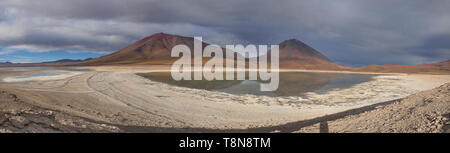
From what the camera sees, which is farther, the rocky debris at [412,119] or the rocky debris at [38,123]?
the rocky debris at [412,119]

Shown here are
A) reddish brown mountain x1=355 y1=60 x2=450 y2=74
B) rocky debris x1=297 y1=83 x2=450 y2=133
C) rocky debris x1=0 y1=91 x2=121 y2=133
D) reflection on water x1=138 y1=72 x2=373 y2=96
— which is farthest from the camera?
reddish brown mountain x1=355 y1=60 x2=450 y2=74

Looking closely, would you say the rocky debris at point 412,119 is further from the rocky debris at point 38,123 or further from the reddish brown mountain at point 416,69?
the reddish brown mountain at point 416,69

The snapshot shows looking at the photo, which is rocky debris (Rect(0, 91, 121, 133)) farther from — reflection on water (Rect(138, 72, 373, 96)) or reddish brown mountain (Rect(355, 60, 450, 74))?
reddish brown mountain (Rect(355, 60, 450, 74))

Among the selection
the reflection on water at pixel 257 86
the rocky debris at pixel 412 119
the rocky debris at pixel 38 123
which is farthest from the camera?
the reflection on water at pixel 257 86

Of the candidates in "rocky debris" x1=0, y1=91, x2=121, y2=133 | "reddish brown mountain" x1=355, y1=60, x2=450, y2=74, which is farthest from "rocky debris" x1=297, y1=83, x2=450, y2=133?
"reddish brown mountain" x1=355, y1=60, x2=450, y2=74

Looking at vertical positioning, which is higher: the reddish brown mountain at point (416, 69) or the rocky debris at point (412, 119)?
the reddish brown mountain at point (416, 69)

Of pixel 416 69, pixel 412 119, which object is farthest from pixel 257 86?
pixel 416 69

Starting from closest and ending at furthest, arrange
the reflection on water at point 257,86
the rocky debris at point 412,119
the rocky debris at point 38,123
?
the rocky debris at point 38,123 < the rocky debris at point 412,119 < the reflection on water at point 257,86

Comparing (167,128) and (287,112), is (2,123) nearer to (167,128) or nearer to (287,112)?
(167,128)

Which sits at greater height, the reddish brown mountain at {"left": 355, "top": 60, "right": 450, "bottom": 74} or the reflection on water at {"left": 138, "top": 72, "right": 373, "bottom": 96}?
the reddish brown mountain at {"left": 355, "top": 60, "right": 450, "bottom": 74}

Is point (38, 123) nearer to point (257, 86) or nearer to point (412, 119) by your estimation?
point (412, 119)

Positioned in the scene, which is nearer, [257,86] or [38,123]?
[38,123]

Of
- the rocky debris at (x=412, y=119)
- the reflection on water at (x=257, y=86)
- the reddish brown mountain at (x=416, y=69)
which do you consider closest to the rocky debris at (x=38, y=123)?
the rocky debris at (x=412, y=119)

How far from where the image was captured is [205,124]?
9070 millimetres
